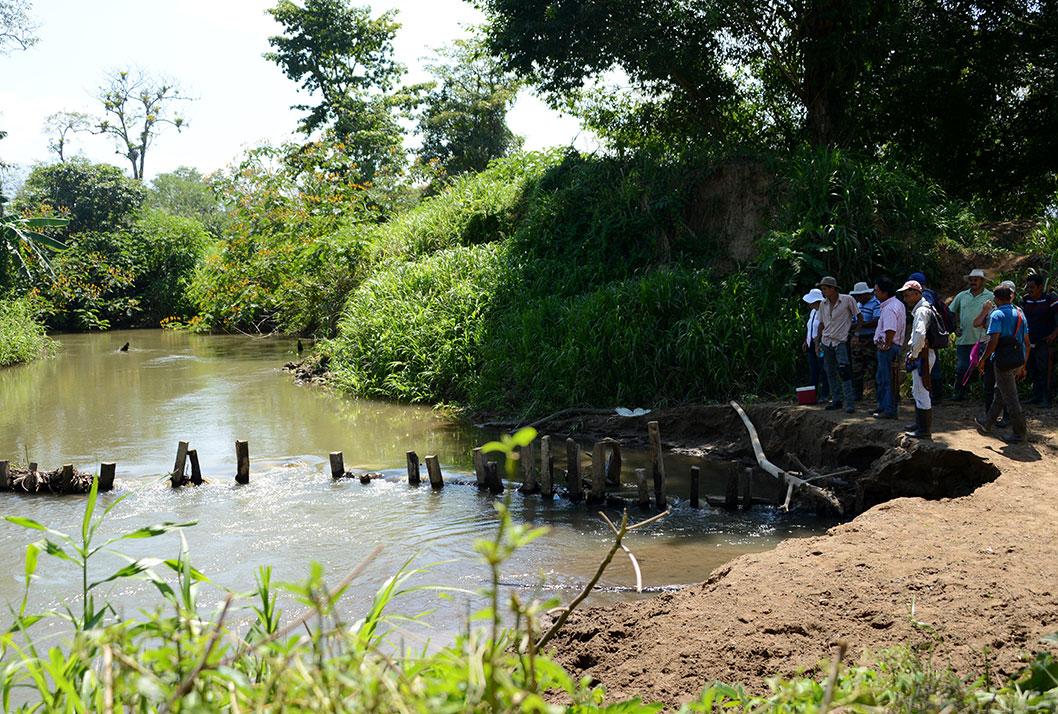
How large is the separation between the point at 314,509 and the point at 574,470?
288cm

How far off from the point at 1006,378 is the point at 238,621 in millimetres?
7457

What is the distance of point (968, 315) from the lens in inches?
405

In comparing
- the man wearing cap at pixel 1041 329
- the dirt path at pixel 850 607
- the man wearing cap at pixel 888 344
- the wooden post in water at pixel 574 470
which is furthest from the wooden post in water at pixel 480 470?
the man wearing cap at pixel 1041 329

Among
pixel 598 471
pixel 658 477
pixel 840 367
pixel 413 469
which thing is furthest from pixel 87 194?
pixel 840 367

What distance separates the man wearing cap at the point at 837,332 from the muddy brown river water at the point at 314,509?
1993mm

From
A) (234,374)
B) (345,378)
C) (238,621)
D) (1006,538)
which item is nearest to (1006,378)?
(1006,538)

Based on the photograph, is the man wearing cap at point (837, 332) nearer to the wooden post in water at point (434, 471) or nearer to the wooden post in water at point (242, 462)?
the wooden post in water at point (434, 471)

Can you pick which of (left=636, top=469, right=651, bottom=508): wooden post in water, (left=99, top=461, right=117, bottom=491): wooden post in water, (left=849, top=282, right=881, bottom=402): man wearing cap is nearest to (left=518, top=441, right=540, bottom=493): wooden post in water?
(left=636, top=469, right=651, bottom=508): wooden post in water

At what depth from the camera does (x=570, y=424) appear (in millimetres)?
13141

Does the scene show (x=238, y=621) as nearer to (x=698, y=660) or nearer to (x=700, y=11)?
(x=698, y=660)

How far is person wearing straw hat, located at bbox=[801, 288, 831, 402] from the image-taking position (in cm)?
1095

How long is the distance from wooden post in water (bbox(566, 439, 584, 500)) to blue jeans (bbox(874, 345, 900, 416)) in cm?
351

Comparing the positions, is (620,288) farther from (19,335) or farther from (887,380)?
(19,335)

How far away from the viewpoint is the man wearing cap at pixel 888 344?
9.10 metres
